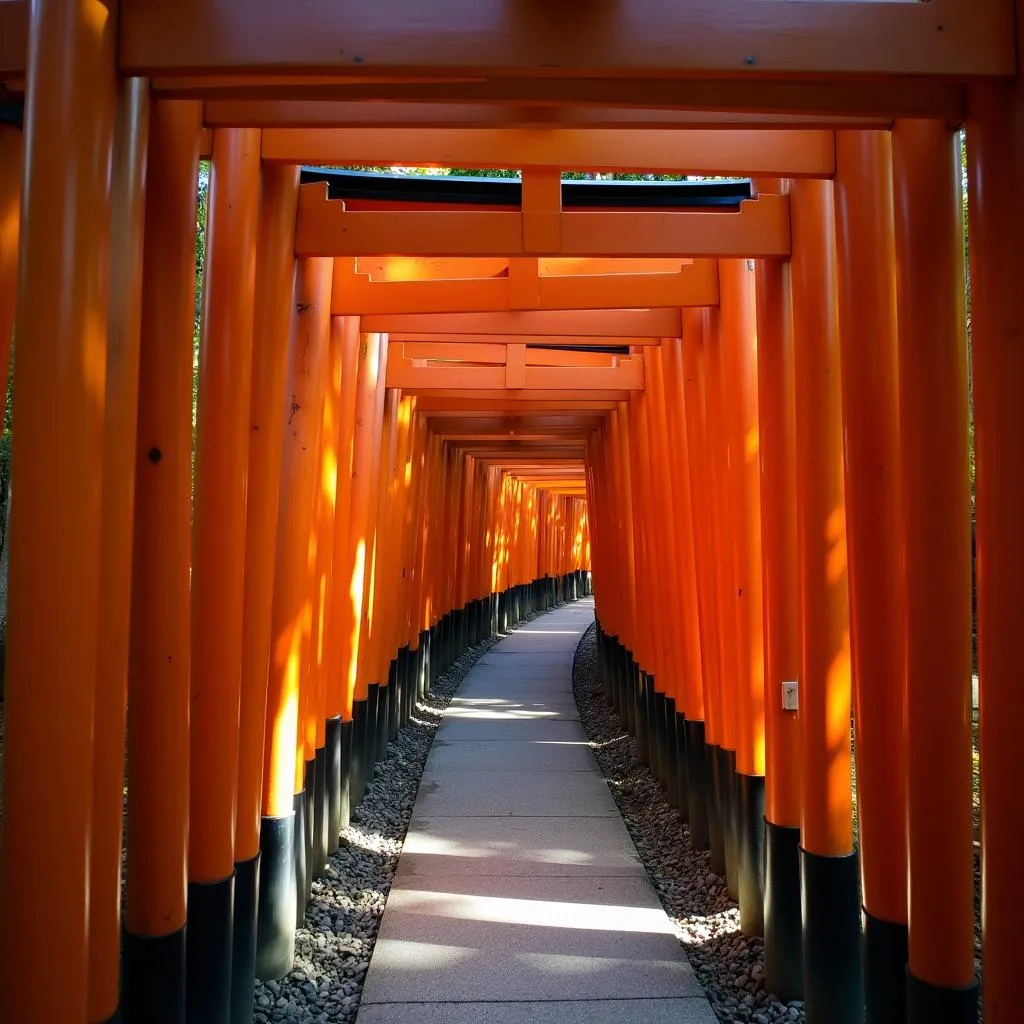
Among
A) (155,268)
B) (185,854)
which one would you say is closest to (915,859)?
(185,854)

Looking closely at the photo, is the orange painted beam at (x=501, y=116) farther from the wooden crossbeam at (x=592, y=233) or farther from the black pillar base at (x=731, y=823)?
the black pillar base at (x=731, y=823)

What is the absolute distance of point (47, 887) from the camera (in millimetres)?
2096

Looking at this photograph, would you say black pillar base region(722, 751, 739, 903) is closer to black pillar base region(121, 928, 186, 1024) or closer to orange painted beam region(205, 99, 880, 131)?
black pillar base region(121, 928, 186, 1024)

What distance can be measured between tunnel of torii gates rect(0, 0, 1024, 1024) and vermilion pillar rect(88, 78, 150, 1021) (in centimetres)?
1

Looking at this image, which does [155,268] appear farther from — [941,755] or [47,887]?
[941,755]

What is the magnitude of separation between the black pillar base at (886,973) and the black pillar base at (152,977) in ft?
7.35

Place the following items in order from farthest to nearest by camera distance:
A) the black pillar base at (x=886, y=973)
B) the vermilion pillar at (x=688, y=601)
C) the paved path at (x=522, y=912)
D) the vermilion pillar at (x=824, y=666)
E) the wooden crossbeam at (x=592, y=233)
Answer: the vermilion pillar at (x=688, y=601), the paved path at (x=522, y=912), the wooden crossbeam at (x=592, y=233), the vermilion pillar at (x=824, y=666), the black pillar base at (x=886, y=973)

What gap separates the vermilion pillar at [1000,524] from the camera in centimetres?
228

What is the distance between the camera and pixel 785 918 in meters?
4.42

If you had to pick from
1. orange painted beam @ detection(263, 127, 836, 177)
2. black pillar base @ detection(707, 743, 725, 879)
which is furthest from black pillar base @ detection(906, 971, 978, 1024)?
black pillar base @ detection(707, 743, 725, 879)

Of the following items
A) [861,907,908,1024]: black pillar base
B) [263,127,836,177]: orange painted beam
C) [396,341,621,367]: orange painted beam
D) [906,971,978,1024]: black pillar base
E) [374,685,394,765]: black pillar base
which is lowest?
[374,685,394,765]: black pillar base

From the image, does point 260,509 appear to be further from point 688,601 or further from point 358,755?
point 358,755

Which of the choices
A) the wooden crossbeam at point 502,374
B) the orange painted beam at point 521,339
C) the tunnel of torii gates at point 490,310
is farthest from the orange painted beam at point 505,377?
the tunnel of torii gates at point 490,310

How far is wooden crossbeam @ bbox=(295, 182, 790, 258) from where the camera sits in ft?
13.6
